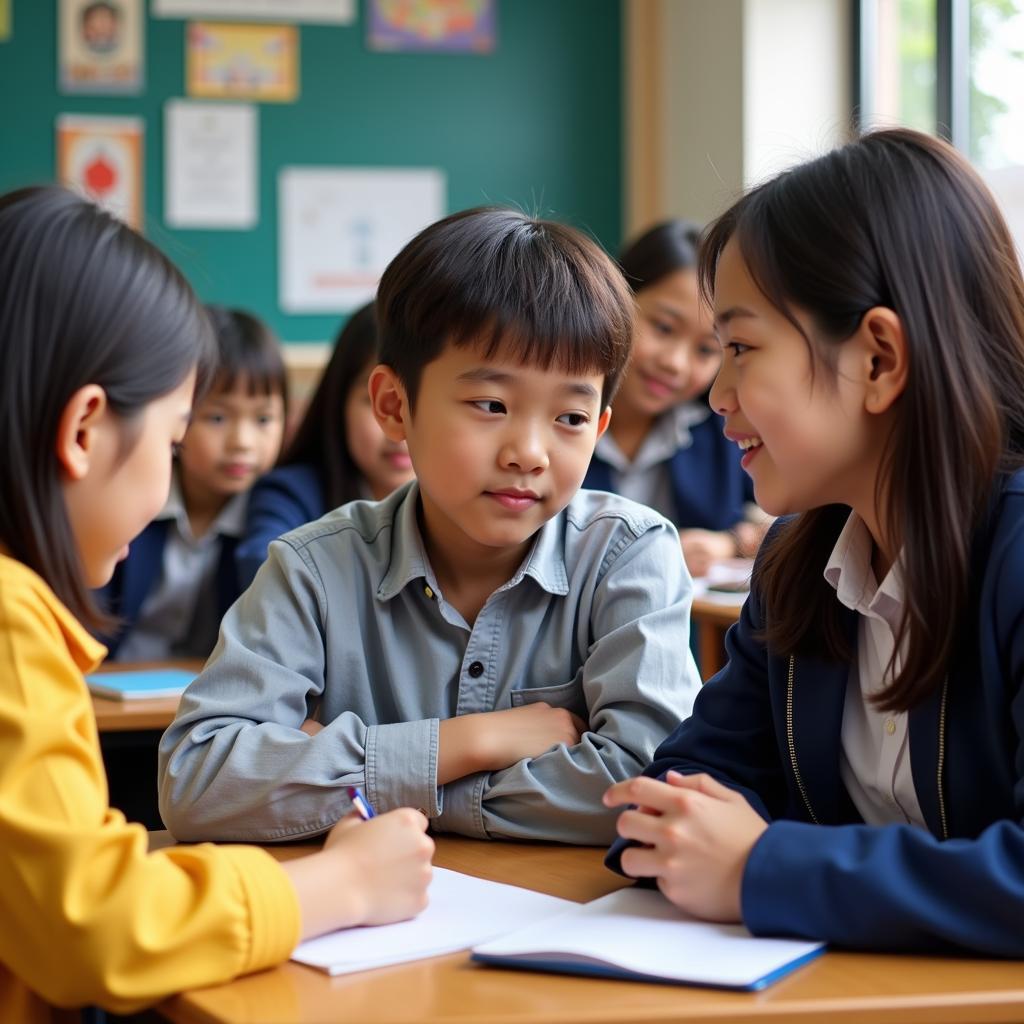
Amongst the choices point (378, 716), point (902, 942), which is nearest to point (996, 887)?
point (902, 942)

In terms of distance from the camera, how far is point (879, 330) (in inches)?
42.5

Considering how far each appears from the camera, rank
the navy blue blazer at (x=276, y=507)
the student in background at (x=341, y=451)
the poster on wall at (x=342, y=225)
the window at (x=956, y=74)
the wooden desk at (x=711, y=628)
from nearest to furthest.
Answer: the wooden desk at (x=711, y=628), the navy blue blazer at (x=276, y=507), the student in background at (x=341, y=451), the window at (x=956, y=74), the poster on wall at (x=342, y=225)

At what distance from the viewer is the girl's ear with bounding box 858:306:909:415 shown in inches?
42.1

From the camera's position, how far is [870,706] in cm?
118

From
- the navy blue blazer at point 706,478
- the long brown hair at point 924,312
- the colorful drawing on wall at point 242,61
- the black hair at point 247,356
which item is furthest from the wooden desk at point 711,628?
the colorful drawing on wall at point 242,61

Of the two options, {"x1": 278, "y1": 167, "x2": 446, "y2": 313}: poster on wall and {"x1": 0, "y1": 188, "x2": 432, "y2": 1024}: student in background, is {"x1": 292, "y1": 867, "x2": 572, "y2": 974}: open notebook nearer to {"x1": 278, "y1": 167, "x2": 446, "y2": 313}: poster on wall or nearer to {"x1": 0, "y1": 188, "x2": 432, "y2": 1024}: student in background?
{"x1": 0, "y1": 188, "x2": 432, "y2": 1024}: student in background

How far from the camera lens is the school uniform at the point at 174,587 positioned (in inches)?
112

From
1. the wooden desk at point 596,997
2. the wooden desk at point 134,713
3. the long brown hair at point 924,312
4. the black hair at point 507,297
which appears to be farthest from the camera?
the wooden desk at point 134,713

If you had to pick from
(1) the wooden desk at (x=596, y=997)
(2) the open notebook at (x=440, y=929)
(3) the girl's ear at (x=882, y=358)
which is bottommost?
(2) the open notebook at (x=440, y=929)

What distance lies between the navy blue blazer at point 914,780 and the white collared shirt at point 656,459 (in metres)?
2.07

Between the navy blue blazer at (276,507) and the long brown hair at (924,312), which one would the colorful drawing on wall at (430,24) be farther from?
the long brown hair at (924,312)

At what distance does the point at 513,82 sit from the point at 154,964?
4382 millimetres

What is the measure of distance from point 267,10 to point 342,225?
2.35ft

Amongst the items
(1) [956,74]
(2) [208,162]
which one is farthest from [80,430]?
(2) [208,162]
